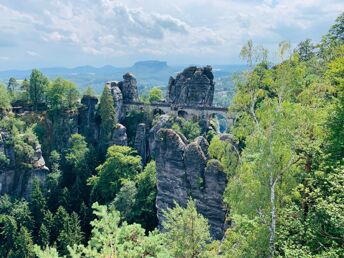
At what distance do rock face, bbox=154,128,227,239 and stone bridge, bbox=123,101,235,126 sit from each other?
1961cm

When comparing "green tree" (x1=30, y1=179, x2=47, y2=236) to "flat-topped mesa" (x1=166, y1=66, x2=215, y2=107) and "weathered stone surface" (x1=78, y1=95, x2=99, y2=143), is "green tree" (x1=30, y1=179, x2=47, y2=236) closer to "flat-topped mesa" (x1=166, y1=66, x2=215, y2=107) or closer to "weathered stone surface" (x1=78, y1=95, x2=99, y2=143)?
"weathered stone surface" (x1=78, y1=95, x2=99, y2=143)

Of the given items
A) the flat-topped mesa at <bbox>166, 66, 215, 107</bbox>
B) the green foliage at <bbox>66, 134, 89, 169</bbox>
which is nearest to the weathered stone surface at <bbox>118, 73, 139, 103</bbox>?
the flat-topped mesa at <bbox>166, 66, 215, 107</bbox>

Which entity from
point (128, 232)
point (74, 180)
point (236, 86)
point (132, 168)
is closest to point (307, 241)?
point (128, 232)

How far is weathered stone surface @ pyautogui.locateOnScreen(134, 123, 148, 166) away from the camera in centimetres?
6222

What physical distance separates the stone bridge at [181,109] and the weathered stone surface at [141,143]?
18.8 feet

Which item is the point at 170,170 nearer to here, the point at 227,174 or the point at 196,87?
the point at 227,174

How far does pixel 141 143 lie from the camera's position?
204 feet

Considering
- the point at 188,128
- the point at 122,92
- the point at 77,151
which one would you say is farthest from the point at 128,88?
the point at 188,128

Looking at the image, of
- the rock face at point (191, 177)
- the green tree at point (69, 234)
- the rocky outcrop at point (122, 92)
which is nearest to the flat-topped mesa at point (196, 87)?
the rocky outcrop at point (122, 92)

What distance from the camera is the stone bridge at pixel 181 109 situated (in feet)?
202

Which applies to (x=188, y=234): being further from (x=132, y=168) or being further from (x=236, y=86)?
(x=132, y=168)

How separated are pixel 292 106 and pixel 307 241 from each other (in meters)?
5.73

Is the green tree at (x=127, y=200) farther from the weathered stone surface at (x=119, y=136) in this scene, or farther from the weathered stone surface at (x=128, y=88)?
the weathered stone surface at (x=128, y=88)

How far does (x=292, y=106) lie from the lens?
16500 mm
